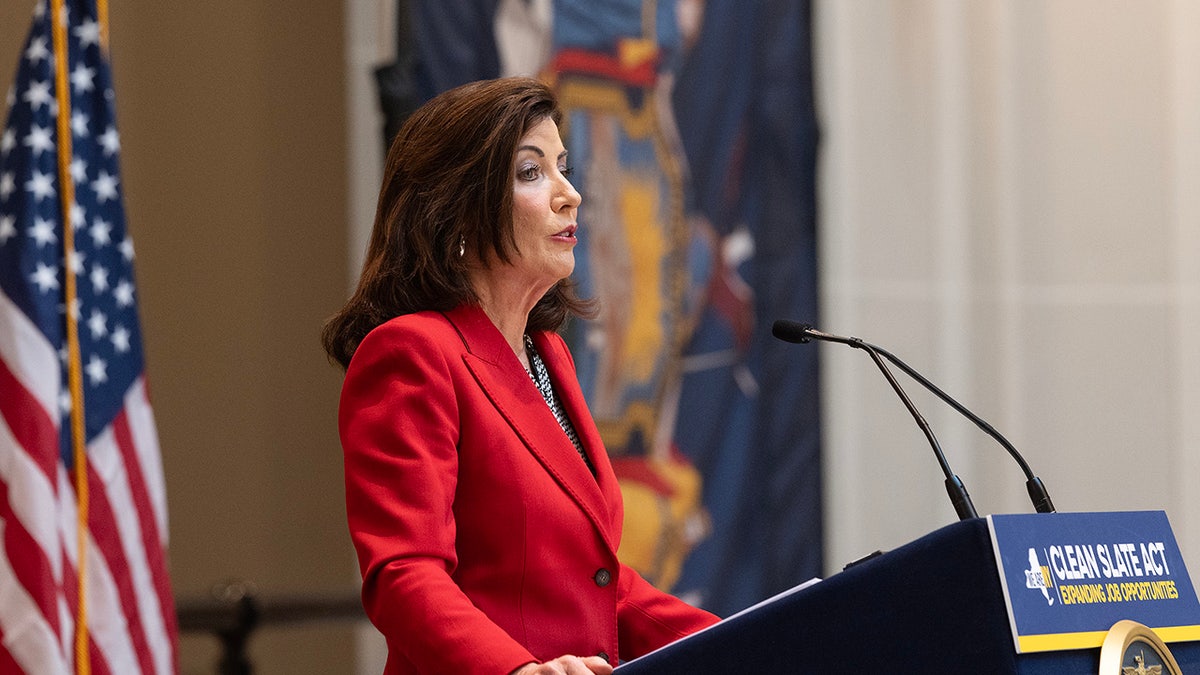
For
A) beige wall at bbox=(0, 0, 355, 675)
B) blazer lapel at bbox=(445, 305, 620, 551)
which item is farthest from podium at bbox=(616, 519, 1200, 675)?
beige wall at bbox=(0, 0, 355, 675)

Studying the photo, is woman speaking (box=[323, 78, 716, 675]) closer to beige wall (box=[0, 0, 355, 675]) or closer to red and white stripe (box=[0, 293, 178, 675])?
red and white stripe (box=[0, 293, 178, 675])

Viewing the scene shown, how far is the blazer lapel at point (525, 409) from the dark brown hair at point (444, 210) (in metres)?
0.05

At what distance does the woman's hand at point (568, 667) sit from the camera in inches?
71.1

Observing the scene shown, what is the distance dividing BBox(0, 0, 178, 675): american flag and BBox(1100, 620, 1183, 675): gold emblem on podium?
8.26 feet

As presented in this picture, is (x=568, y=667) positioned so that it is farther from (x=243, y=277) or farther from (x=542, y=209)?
(x=243, y=277)

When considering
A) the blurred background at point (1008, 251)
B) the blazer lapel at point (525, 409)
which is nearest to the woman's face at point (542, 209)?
the blazer lapel at point (525, 409)

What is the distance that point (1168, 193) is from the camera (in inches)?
255

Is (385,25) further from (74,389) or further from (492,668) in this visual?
(492,668)

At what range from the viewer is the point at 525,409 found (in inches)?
83.7

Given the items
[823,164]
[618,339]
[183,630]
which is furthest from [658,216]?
[183,630]

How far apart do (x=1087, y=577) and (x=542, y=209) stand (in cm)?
89

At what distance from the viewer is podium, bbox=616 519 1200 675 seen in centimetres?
166

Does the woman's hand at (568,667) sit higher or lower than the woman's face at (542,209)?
lower

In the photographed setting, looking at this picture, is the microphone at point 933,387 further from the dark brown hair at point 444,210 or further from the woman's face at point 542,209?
the dark brown hair at point 444,210
